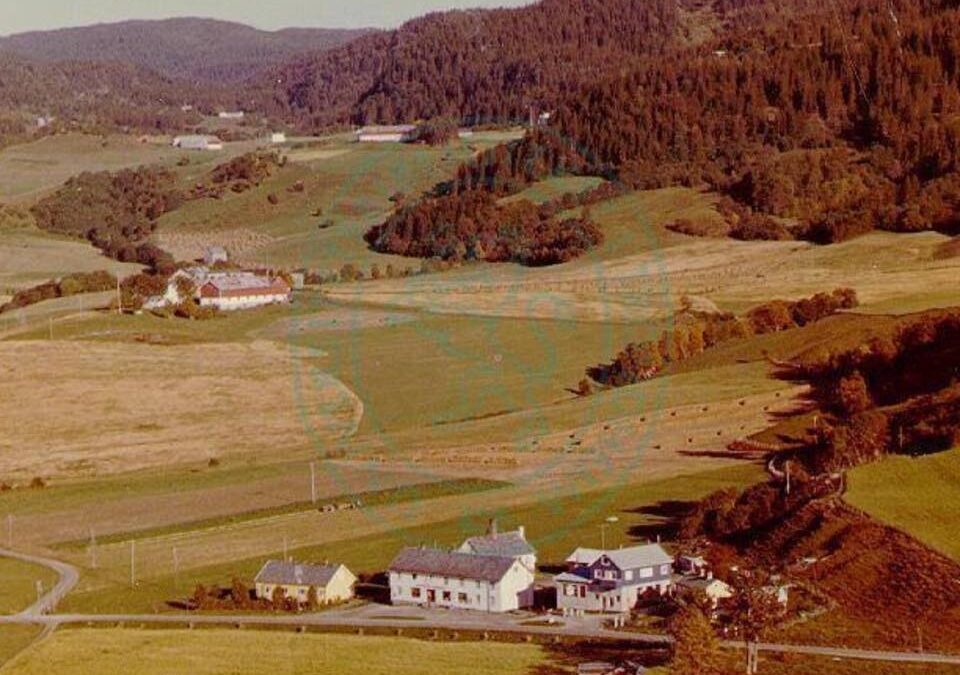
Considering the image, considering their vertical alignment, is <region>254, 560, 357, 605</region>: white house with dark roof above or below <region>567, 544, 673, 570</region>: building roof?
below

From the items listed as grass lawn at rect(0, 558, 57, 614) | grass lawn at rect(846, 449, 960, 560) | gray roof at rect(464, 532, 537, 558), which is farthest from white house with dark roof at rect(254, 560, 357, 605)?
grass lawn at rect(846, 449, 960, 560)

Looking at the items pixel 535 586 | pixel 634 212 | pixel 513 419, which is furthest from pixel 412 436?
pixel 634 212

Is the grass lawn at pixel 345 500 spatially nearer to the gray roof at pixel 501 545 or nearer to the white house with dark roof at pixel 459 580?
the gray roof at pixel 501 545

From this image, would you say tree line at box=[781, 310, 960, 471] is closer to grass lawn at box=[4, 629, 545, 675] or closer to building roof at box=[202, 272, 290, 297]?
grass lawn at box=[4, 629, 545, 675]

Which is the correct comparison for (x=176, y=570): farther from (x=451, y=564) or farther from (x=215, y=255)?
(x=215, y=255)

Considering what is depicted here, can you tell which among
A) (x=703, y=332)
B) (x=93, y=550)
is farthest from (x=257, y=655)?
(x=703, y=332)

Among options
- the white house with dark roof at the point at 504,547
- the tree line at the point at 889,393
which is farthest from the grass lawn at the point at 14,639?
the tree line at the point at 889,393
